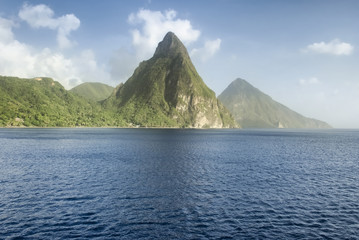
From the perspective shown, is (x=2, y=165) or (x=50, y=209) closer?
(x=50, y=209)

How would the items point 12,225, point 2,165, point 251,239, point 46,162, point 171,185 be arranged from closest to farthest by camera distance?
point 251,239
point 12,225
point 171,185
point 2,165
point 46,162

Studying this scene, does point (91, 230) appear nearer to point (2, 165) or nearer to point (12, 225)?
point (12, 225)

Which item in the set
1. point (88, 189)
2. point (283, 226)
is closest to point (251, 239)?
point (283, 226)

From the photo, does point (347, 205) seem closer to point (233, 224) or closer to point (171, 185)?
point (233, 224)

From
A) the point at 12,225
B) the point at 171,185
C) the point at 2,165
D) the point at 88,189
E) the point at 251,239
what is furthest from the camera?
the point at 2,165

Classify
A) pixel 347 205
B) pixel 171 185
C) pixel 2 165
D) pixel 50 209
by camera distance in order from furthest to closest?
pixel 2 165 → pixel 171 185 → pixel 347 205 → pixel 50 209

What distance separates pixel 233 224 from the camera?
26125mm

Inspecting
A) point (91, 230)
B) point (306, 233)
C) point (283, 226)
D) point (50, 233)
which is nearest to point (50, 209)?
point (50, 233)

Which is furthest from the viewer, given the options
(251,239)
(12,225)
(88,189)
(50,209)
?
(88,189)

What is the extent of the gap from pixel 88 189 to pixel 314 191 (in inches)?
1507

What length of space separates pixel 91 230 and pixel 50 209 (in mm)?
9163

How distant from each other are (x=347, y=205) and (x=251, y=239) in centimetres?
1963

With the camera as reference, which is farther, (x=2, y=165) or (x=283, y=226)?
(x=2, y=165)

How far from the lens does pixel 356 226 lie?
1025 inches
